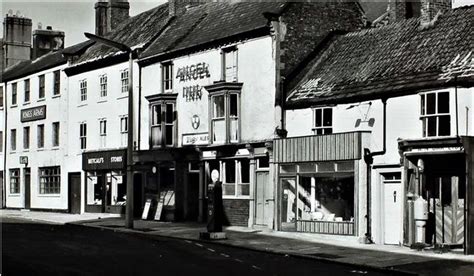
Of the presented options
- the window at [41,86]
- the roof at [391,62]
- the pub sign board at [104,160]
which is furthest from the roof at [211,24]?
the window at [41,86]

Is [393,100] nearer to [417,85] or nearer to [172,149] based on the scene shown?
[417,85]

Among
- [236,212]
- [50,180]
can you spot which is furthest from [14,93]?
[236,212]

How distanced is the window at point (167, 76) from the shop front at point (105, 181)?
4.39 meters

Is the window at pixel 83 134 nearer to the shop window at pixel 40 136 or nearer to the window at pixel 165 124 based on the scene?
the shop window at pixel 40 136

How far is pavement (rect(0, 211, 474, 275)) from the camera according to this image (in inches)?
732

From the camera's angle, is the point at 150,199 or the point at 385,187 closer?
the point at 385,187

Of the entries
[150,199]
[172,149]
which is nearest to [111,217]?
[150,199]

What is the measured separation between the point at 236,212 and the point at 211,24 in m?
9.02

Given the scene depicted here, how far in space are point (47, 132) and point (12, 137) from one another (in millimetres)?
5669

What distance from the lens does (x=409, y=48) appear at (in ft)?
86.1

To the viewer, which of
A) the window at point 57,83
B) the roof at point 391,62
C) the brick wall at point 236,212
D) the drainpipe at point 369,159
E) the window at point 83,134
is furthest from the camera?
the window at point 57,83

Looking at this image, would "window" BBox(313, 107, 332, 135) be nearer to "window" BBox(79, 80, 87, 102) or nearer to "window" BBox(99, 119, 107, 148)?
"window" BBox(99, 119, 107, 148)

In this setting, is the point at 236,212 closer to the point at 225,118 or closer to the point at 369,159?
the point at 225,118

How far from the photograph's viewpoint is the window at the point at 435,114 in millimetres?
22781
